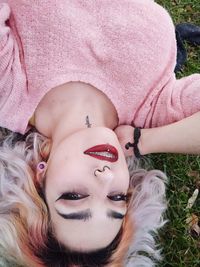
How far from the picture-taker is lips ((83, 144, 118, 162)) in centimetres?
270

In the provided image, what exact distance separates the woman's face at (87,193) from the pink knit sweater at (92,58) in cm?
46

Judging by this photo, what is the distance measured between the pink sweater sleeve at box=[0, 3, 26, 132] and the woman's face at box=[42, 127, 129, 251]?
48 centimetres

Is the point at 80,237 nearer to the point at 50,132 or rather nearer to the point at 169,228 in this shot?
the point at 50,132

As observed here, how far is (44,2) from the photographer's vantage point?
3.08 meters

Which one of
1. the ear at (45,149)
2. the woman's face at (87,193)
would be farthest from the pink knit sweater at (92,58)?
the woman's face at (87,193)

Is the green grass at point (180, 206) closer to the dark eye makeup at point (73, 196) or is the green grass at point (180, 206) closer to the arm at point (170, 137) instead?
the arm at point (170, 137)

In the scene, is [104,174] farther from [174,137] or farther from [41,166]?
[174,137]

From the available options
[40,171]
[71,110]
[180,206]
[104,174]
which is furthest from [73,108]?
[180,206]

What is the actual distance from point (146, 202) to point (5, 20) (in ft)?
4.20

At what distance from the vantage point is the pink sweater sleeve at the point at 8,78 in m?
3.05

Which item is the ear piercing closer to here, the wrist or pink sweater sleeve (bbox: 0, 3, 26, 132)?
pink sweater sleeve (bbox: 0, 3, 26, 132)

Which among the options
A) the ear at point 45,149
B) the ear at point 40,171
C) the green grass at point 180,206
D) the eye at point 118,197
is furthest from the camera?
the green grass at point 180,206

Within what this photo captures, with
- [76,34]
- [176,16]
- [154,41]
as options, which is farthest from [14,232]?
[176,16]

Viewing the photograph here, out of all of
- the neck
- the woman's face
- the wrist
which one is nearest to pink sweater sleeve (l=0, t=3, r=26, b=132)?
the neck
